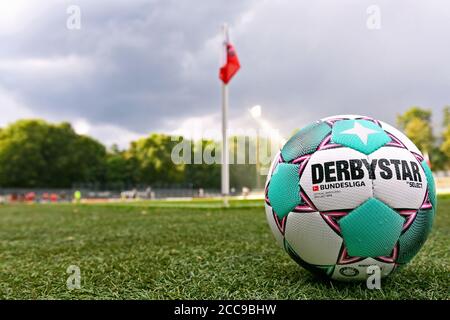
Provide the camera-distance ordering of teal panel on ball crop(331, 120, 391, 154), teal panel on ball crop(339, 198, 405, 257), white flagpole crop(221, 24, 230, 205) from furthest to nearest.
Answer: white flagpole crop(221, 24, 230, 205)
teal panel on ball crop(331, 120, 391, 154)
teal panel on ball crop(339, 198, 405, 257)

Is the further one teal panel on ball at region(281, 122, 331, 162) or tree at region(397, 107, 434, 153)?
tree at region(397, 107, 434, 153)

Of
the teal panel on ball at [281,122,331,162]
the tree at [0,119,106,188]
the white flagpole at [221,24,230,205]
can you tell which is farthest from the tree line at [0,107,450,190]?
the teal panel on ball at [281,122,331,162]

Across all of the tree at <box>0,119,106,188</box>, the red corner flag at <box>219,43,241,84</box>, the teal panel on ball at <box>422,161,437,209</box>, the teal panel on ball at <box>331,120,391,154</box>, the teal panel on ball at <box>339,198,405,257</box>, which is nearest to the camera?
the teal panel on ball at <box>339,198,405,257</box>

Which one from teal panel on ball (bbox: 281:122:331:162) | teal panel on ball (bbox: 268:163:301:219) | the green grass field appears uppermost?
teal panel on ball (bbox: 281:122:331:162)

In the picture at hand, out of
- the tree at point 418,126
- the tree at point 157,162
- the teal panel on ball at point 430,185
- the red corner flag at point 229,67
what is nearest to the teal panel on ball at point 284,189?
the teal panel on ball at point 430,185

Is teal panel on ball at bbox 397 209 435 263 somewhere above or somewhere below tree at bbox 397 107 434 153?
below

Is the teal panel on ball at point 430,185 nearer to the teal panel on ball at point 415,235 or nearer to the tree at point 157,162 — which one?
the teal panel on ball at point 415,235

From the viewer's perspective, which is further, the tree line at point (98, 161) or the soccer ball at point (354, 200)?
the tree line at point (98, 161)

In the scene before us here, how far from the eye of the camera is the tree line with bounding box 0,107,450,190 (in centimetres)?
4272

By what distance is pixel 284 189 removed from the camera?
99.9 inches

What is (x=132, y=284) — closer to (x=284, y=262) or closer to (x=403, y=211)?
(x=284, y=262)

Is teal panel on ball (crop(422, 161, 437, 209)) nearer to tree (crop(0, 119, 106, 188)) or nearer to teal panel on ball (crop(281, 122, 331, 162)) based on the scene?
teal panel on ball (crop(281, 122, 331, 162))

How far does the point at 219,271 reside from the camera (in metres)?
3.05

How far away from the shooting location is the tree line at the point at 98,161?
1682 inches
